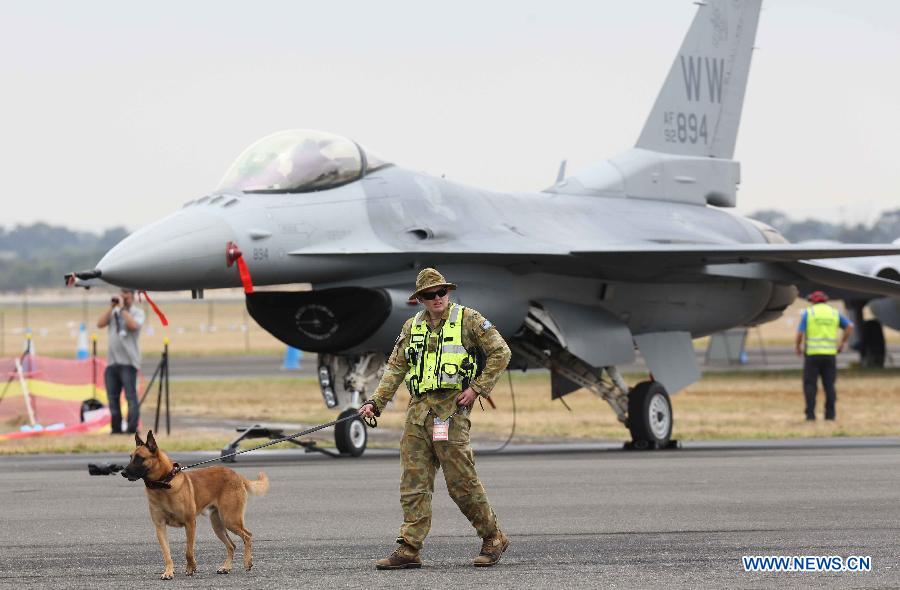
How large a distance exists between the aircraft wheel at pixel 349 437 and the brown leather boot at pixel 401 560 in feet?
26.6

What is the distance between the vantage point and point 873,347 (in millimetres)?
37969

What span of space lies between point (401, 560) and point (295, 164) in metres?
8.32

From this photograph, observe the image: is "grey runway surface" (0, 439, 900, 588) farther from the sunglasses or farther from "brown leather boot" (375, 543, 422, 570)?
the sunglasses

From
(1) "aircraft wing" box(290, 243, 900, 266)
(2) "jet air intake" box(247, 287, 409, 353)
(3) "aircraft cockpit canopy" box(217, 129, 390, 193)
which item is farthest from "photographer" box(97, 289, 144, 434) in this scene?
(1) "aircraft wing" box(290, 243, 900, 266)

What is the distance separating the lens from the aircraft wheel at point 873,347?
124 feet

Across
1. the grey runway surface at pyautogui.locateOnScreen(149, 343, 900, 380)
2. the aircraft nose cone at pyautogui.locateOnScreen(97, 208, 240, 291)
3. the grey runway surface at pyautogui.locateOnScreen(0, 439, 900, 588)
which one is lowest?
the grey runway surface at pyautogui.locateOnScreen(149, 343, 900, 380)

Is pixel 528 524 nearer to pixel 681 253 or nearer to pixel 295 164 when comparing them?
pixel 295 164

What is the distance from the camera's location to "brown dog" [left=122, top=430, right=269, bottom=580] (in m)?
8.60

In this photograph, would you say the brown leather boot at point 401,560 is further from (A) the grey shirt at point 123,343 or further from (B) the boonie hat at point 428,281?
(A) the grey shirt at point 123,343

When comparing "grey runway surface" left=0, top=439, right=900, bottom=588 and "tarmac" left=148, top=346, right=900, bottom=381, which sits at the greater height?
"grey runway surface" left=0, top=439, right=900, bottom=588

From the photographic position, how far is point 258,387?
32312 mm

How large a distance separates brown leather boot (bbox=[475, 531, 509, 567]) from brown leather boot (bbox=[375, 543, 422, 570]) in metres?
0.36

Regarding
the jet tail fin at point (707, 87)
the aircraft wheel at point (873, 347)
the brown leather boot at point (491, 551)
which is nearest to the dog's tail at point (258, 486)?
the brown leather boot at point (491, 551)

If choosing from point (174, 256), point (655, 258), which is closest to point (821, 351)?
point (655, 258)
